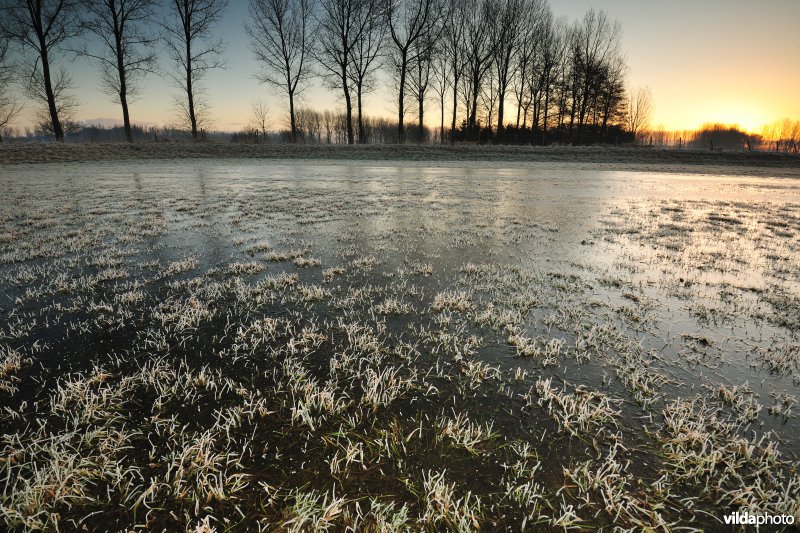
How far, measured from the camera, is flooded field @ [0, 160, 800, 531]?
6.74 ft

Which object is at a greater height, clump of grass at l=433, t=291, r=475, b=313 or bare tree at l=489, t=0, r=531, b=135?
Result: bare tree at l=489, t=0, r=531, b=135

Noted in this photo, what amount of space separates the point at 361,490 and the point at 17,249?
9295 mm

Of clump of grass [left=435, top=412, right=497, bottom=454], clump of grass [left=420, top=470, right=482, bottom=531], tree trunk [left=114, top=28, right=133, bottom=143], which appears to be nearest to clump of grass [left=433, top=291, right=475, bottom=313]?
clump of grass [left=435, top=412, right=497, bottom=454]

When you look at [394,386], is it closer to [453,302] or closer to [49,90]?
[453,302]

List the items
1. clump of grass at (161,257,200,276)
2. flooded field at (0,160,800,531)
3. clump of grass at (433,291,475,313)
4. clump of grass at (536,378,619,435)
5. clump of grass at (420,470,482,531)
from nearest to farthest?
clump of grass at (420,470,482,531)
flooded field at (0,160,800,531)
clump of grass at (536,378,619,435)
clump of grass at (433,291,475,313)
clump of grass at (161,257,200,276)

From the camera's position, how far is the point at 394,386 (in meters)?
3.08

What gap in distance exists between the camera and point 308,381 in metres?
3.14

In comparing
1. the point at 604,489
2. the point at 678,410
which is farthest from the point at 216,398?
the point at 678,410

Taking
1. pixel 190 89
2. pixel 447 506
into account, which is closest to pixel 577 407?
pixel 447 506

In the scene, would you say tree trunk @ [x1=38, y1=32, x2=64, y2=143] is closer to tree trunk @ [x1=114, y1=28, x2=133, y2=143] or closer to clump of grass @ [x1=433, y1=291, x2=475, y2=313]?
tree trunk @ [x1=114, y1=28, x2=133, y2=143]

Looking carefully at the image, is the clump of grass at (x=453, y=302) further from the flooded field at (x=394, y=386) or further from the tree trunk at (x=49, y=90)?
the tree trunk at (x=49, y=90)

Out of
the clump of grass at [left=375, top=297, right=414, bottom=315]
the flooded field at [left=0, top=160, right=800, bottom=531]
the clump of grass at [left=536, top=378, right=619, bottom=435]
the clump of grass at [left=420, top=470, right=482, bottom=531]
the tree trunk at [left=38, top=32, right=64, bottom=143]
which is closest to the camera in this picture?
the clump of grass at [left=420, top=470, right=482, bottom=531]

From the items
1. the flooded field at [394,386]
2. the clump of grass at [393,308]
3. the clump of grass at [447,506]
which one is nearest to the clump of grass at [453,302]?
the flooded field at [394,386]

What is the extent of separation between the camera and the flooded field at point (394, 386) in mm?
2055
